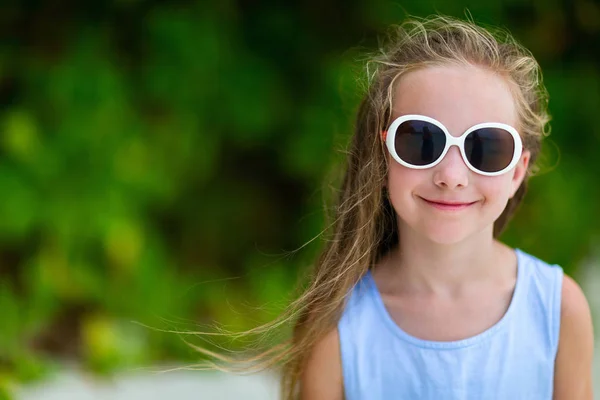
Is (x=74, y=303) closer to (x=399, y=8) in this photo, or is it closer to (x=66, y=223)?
(x=66, y=223)

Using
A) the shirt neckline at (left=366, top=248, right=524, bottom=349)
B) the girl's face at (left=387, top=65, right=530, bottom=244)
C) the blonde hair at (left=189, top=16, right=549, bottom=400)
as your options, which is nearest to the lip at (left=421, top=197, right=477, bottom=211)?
the girl's face at (left=387, top=65, right=530, bottom=244)

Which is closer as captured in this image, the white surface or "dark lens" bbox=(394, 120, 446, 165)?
"dark lens" bbox=(394, 120, 446, 165)

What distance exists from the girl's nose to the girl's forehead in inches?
1.9

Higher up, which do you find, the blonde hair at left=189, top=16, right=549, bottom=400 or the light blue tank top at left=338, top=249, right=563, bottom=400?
the blonde hair at left=189, top=16, right=549, bottom=400

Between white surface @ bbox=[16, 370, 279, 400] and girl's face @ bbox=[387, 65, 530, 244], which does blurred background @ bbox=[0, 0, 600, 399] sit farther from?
girl's face @ bbox=[387, 65, 530, 244]

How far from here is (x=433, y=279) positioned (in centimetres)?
160

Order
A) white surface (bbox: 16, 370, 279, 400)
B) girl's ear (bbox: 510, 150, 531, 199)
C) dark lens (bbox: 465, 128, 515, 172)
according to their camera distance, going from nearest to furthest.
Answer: dark lens (bbox: 465, 128, 515, 172), girl's ear (bbox: 510, 150, 531, 199), white surface (bbox: 16, 370, 279, 400)

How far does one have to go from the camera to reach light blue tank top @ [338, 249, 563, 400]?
1557mm

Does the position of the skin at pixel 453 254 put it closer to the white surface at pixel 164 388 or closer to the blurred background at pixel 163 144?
the blurred background at pixel 163 144

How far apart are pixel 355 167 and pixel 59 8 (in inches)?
71.5

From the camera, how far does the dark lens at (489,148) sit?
1.42 metres

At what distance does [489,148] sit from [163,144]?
177cm

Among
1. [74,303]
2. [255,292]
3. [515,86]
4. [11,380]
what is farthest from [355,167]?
[74,303]

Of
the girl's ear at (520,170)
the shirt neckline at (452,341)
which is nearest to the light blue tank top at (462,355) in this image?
the shirt neckline at (452,341)
